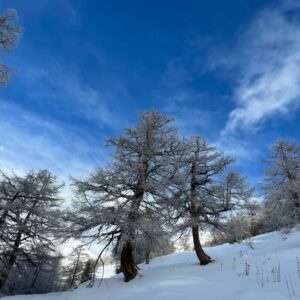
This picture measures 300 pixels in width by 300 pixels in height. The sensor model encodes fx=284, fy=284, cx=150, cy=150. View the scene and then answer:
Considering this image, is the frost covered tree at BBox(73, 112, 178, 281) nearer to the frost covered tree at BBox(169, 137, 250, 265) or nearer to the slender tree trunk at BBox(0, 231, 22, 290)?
the frost covered tree at BBox(169, 137, 250, 265)

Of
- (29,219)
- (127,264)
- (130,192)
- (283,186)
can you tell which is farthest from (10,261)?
(283,186)

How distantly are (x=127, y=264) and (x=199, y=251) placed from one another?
5.20 m

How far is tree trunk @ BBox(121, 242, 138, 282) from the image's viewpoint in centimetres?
1359

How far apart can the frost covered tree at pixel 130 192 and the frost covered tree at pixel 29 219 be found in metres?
5.90

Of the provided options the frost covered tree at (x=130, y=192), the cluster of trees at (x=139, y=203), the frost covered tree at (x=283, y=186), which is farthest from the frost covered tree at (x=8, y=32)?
the frost covered tree at (x=283, y=186)

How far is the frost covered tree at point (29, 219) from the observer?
18205 mm

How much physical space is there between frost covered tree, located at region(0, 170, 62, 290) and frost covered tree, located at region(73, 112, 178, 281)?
5.90 m

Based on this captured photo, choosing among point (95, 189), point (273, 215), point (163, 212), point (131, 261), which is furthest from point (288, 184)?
point (95, 189)

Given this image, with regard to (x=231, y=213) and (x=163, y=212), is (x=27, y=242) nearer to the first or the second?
(x=163, y=212)

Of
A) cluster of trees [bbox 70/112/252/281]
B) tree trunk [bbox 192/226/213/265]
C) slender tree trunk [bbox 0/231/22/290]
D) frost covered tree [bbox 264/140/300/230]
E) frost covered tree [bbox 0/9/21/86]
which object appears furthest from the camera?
frost covered tree [bbox 264/140/300/230]

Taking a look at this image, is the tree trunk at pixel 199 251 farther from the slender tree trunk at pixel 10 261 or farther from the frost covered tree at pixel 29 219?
the slender tree trunk at pixel 10 261

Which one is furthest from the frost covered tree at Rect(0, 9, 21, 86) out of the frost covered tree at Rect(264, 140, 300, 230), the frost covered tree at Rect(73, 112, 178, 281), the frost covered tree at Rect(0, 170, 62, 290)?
the frost covered tree at Rect(264, 140, 300, 230)

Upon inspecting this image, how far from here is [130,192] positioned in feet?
48.0

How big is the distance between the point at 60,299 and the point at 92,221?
3.54 metres
